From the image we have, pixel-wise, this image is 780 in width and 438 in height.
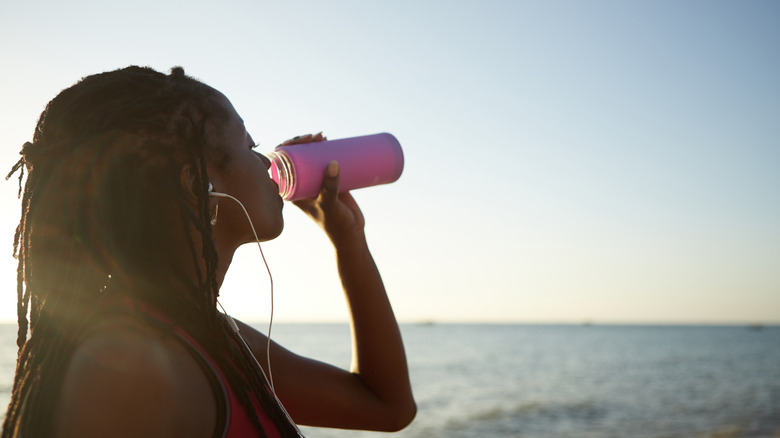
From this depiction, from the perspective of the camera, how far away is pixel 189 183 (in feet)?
4.62

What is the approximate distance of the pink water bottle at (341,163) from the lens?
212 cm

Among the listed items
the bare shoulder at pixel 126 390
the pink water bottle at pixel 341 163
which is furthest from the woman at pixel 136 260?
the pink water bottle at pixel 341 163

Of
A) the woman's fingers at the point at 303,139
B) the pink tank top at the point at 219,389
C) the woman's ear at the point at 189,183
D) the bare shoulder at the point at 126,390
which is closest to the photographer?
the bare shoulder at the point at 126,390

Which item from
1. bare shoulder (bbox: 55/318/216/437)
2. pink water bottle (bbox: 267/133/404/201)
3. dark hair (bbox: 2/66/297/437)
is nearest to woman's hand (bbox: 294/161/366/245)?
pink water bottle (bbox: 267/133/404/201)

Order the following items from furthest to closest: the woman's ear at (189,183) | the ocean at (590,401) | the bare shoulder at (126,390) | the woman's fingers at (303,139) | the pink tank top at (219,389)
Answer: the ocean at (590,401)
the woman's fingers at (303,139)
the woman's ear at (189,183)
the pink tank top at (219,389)
the bare shoulder at (126,390)

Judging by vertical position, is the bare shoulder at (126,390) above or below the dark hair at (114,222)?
below

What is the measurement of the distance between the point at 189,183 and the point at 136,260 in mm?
207

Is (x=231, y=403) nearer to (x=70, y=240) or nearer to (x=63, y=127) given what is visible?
(x=70, y=240)

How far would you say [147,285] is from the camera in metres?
1.32

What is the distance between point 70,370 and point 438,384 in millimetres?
24311

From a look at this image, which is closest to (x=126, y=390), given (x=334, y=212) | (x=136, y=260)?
(x=136, y=260)

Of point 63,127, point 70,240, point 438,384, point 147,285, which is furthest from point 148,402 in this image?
point 438,384

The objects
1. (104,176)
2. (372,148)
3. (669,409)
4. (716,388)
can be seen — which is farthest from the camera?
(716,388)

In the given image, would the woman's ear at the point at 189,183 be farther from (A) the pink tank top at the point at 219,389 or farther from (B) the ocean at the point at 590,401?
(B) the ocean at the point at 590,401
